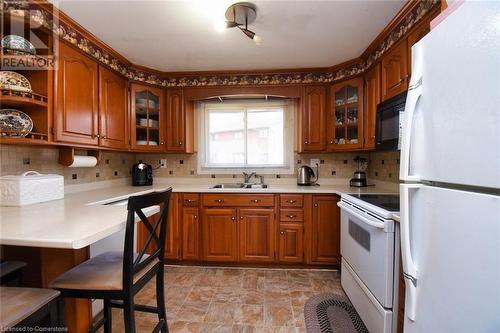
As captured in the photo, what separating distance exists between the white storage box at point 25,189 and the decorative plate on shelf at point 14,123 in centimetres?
29

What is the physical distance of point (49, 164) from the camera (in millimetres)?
1896

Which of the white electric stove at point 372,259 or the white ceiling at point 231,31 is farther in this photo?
the white ceiling at point 231,31

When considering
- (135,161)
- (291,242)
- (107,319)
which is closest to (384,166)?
(291,242)

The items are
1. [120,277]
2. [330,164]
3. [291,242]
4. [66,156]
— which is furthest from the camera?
[330,164]

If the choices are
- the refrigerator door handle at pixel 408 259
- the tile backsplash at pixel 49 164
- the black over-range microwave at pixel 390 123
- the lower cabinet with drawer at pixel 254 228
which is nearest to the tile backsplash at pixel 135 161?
the tile backsplash at pixel 49 164

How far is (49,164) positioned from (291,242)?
2392 mm

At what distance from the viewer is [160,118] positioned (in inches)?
106

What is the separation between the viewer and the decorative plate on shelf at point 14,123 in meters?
1.41

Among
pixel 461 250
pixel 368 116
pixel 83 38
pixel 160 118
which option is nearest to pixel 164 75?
pixel 160 118

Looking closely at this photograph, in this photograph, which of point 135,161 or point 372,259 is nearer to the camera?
point 372,259

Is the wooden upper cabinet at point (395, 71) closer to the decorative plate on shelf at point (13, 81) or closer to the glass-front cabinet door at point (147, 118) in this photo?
the glass-front cabinet door at point (147, 118)

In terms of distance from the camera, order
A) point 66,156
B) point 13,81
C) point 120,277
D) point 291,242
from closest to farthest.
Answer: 1. point 120,277
2. point 13,81
3. point 66,156
4. point 291,242

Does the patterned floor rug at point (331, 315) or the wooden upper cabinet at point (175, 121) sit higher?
the wooden upper cabinet at point (175, 121)

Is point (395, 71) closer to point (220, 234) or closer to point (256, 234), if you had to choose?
point (256, 234)
